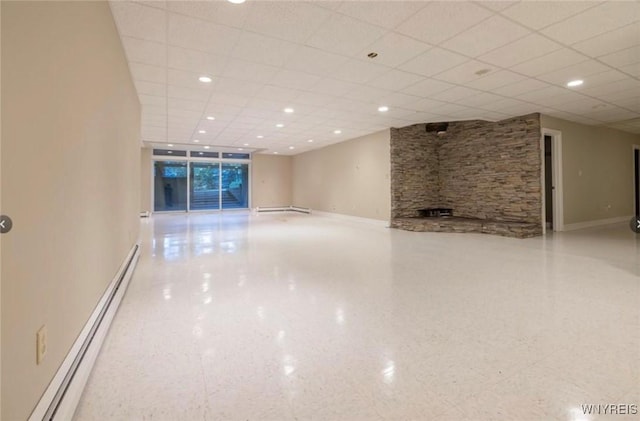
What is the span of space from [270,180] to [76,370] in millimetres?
12945

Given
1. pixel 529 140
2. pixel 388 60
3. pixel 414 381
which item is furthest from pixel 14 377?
pixel 529 140

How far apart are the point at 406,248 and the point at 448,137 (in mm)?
4782

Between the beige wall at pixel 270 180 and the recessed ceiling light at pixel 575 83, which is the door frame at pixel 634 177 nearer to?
the recessed ceiling light at pixel 575 83

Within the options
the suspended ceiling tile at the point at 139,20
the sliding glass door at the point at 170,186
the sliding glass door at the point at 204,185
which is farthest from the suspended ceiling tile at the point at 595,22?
the sliding glass door at the point at 170,186

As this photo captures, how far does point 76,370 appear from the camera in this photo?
172 cm

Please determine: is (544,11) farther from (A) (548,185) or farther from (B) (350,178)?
(B) (350,178)

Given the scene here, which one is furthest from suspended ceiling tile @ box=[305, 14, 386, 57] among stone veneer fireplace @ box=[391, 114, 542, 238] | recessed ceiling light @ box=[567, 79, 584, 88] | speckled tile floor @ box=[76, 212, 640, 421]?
stone veneer fireplace @ box=[391, 114, 542, 238]

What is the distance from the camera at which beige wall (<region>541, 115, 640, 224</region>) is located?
7.64 metres

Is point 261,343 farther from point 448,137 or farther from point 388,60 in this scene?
point 448,137

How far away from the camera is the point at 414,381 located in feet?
5.81

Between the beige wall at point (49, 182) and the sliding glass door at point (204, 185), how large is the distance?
37.2 feet

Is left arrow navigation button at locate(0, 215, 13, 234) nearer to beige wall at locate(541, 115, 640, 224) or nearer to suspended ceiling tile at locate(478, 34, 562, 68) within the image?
suspended ceiling tile at locate(478, 34, 562, 68)

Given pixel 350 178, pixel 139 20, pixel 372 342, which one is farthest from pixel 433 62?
pixel 350 178

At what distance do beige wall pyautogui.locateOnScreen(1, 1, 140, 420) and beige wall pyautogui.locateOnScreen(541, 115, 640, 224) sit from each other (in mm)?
8257
